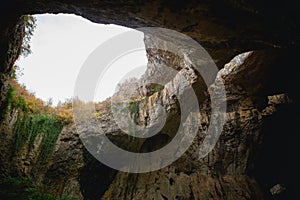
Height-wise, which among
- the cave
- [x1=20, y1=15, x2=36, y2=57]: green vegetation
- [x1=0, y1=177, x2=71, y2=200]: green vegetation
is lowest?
[x1=0, y1=177, x2=71, y2=200]: green vegetation

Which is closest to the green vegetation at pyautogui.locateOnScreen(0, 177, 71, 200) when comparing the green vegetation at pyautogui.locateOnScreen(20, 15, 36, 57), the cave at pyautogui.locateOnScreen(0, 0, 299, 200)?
the cave at pyautogui.locateOnScreen(0, 0, 299, 200)

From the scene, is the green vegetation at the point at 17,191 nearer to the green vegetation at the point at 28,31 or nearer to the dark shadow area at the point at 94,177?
the dark shadow area at the point at 94,177

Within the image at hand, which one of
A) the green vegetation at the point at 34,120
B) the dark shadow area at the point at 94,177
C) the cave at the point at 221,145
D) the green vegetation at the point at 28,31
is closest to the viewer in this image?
the cave at the point at 221,145

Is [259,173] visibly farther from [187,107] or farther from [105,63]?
[105,63]

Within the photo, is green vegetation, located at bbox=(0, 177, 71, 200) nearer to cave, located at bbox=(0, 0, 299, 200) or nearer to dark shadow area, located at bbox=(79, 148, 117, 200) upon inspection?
cave, located at bbox=(0, 0, 299, 200)

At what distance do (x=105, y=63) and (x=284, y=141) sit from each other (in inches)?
→ 318

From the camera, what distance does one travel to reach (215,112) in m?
8.73

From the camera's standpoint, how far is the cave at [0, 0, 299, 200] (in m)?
5.12

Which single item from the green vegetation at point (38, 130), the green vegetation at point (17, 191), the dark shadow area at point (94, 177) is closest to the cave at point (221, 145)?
the dark shadow area at point (94, 177)

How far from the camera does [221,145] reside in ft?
27.2

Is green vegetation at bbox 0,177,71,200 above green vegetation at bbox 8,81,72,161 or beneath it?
beneath

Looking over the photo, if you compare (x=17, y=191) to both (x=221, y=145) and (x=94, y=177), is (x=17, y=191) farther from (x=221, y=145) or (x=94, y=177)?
(x=221, y=145)

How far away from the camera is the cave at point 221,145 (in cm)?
512

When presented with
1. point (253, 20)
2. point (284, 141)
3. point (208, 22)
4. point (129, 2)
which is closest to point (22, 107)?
point (129, 2)
